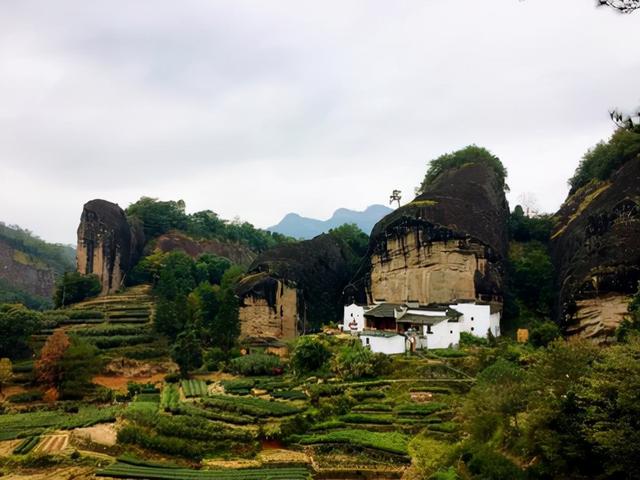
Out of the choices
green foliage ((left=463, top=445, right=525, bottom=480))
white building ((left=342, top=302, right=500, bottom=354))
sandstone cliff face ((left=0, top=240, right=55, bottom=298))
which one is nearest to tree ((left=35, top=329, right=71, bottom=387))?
white building ((left=342, top=302, right=500, bottom=354))

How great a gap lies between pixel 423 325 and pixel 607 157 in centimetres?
2082

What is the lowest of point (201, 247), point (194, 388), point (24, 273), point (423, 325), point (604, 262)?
point (194, 388)

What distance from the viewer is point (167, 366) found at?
42188mm

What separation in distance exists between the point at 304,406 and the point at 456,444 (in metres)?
8.50

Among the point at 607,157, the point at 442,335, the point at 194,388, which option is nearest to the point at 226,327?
the point at 194,388

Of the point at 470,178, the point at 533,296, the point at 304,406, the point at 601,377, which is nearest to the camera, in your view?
the point at 601,377

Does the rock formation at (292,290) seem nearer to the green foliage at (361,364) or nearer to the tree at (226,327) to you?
the tree at (226,327)

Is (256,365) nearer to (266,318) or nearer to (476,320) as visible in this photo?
(266,318)

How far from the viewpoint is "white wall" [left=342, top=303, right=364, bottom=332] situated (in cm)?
4097

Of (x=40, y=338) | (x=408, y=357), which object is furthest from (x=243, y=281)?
(x=408, y=357)

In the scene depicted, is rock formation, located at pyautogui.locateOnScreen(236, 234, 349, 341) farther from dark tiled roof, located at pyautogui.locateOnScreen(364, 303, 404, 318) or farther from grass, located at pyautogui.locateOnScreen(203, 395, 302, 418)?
grass, located at pyautogui.locateOnScreen(203, 395, 302, 418)

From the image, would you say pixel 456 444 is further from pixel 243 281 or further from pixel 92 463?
pixel 243 281

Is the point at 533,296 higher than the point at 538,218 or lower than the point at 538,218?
lower

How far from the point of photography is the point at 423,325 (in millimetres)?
35219
